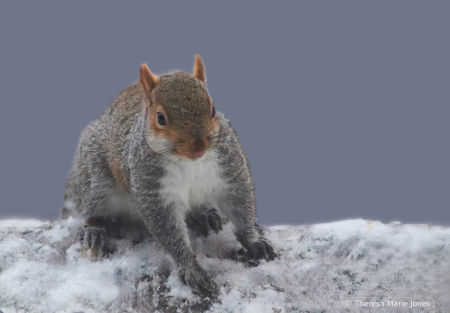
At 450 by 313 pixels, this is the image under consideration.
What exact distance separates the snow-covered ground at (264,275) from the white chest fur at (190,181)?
2.10 feet

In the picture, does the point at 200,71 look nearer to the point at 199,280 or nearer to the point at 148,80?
the point at 148,80

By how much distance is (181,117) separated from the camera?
4.23 metres

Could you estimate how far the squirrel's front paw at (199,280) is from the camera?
475cm

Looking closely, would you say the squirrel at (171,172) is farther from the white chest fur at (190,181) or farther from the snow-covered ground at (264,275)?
the snow-covered ground at (264,275)

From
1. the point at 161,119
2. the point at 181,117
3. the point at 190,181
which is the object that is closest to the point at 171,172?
the point at 190,181

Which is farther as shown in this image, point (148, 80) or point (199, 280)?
point (199, 280)

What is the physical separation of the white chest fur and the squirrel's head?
280 millimetres

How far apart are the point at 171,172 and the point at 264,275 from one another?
121 centimetres

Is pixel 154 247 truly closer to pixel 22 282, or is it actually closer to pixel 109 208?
pixel 109 208

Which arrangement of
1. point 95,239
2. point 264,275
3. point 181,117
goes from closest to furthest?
point 181,117
point 264,275
point 95,239

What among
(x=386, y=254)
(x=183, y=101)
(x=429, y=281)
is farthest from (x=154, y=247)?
(x=429, y=281)

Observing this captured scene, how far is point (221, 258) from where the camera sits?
17.3 ft

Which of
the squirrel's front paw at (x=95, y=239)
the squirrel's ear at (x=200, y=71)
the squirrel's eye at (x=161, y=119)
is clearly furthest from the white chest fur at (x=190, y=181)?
the squirrel's front paw at (x=95, y=239)

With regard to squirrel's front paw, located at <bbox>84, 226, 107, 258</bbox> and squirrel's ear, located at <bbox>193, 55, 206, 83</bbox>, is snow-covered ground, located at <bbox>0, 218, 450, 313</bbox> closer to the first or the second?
squirrel's front paw, located at <bbox>84, 226, 107, 258</bbox>
